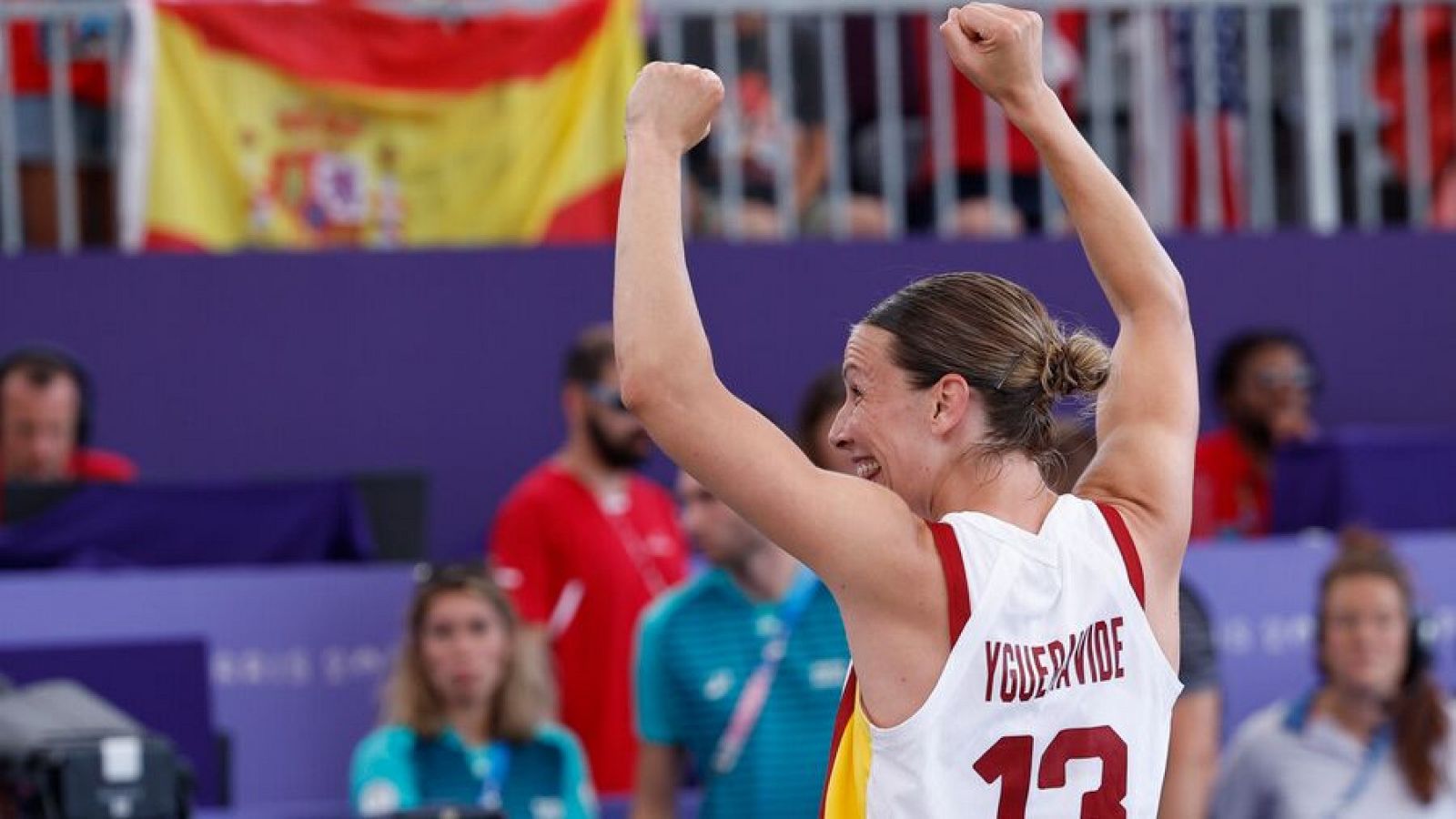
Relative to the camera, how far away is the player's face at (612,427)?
7.14 meters

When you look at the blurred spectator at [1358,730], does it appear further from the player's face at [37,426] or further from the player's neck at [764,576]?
the player's face at [37,426]

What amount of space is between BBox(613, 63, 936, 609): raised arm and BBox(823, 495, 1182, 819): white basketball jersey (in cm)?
10

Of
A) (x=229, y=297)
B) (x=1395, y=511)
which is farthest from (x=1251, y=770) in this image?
(x=229, y=297)

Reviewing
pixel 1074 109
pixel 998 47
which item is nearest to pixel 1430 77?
pixel 1074 109

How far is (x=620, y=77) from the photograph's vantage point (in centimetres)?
834

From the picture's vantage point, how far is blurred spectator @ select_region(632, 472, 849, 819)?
5746 millimetres

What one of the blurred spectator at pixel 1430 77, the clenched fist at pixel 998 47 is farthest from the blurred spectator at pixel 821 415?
the blurred spectator at pixel 1430 77

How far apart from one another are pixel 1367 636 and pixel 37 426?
3.64m

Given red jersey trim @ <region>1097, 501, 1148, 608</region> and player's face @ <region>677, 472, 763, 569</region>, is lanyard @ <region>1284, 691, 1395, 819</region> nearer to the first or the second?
player's face @ <region>677, 472, 763, 569</region>

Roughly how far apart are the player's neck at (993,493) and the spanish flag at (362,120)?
17.1 feet

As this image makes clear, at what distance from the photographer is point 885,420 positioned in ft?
10.2

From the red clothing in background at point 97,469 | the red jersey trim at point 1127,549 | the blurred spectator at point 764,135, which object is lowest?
the red jersey trim at point 1127,549

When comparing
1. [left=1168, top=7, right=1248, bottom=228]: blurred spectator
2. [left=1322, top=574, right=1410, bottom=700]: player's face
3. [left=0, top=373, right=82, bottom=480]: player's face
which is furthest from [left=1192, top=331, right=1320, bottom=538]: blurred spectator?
[left=0, top=373, right=82, bottom=480]: player's face

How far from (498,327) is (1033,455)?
5.43 meters
